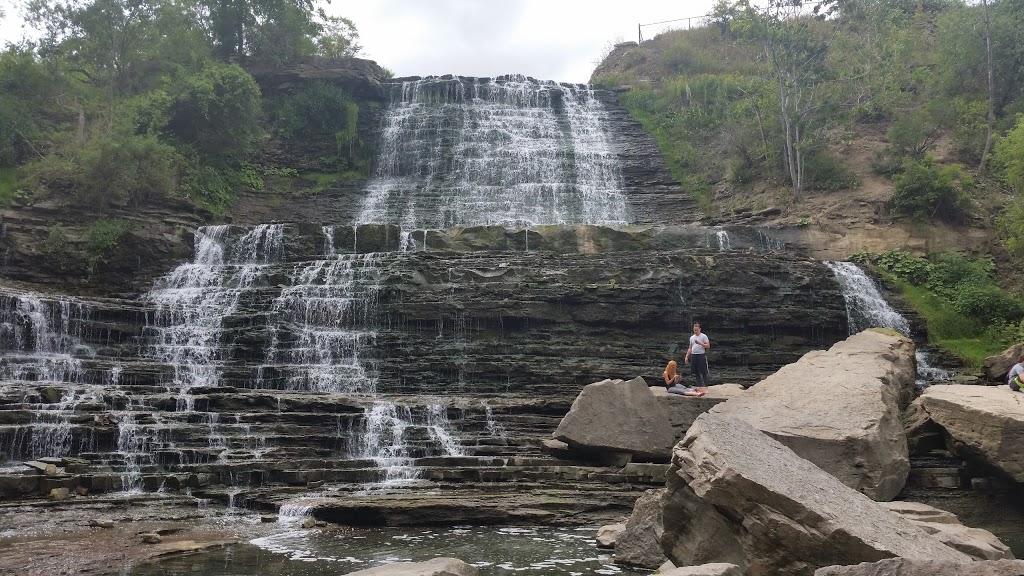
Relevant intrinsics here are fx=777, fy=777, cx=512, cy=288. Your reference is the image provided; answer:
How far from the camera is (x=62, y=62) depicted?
2877 centimetres

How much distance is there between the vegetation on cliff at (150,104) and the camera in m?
24.3

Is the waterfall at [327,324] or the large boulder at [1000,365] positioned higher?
the waterfall at [327,324]

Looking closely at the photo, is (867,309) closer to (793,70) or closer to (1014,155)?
(1014,155)

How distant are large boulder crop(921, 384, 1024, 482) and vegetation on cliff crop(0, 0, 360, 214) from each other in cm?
2250

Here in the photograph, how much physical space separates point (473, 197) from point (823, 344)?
569 inches

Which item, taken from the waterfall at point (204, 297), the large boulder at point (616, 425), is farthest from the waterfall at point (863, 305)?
the waterfall at point (204, 297)

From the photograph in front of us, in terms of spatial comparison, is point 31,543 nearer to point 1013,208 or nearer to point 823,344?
point 823,344

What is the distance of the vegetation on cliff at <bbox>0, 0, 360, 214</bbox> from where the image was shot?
24281 millimetres

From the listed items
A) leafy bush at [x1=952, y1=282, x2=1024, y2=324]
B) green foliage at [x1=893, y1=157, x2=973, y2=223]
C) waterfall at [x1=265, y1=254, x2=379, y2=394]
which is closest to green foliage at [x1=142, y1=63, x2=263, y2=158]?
waterfall at [x1=265, y1=254, x2=379, y2=394]

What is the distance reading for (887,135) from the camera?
29.6 m

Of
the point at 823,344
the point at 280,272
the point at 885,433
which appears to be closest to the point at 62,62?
the point at 280,272

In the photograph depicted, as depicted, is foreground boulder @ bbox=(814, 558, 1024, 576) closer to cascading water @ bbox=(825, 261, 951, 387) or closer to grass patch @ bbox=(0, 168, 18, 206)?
cascading water @ bbox=(825, 261, 951, 387)

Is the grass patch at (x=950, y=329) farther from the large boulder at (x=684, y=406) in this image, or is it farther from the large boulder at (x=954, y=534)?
the large boulder at (x=954, y=534)

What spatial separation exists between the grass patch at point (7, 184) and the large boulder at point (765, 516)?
2411 centimetres
